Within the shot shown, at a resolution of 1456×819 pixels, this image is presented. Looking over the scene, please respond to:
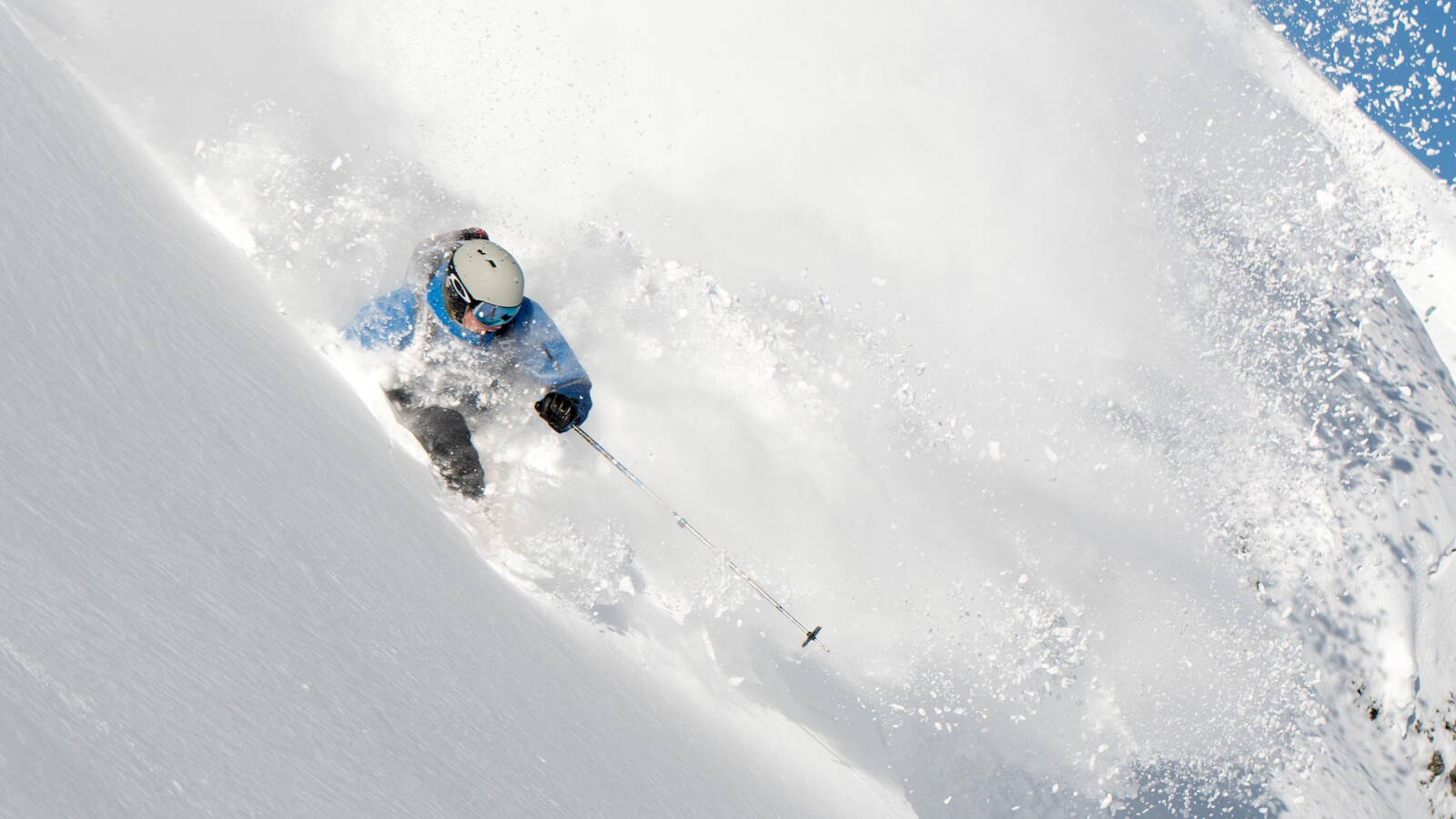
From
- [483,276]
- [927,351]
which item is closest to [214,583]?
[483,276]

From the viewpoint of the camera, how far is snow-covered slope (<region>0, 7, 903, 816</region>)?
1667 millimetres

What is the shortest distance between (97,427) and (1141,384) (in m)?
8.69

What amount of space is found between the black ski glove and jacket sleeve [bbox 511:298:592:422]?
0.51ft

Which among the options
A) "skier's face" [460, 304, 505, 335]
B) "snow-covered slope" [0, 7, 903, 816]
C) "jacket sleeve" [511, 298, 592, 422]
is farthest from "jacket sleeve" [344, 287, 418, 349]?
"snow-covered slope" [0, 7, 903, 816]

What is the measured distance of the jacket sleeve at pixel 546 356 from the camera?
564cm

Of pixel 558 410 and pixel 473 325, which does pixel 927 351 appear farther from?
pixel 473 325

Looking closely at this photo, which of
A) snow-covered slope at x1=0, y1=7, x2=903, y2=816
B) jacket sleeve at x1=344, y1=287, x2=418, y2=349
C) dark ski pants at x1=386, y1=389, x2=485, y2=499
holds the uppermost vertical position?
jacket sleeve at x1=344, y1=287, x2=418, y2=349

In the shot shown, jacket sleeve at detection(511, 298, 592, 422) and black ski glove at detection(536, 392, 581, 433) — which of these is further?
jacket sleeve at detection(511, 298, 592, 422)

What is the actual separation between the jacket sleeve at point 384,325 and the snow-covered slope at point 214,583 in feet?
2.53

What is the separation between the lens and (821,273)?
26.1 ft

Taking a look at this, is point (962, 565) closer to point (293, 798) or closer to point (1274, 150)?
point (293, 798)

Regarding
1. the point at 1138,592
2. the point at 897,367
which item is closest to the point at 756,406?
the point at 897,367

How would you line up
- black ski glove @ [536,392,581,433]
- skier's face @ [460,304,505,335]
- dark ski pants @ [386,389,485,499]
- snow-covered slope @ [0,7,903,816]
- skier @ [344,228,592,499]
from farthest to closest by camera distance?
black ski glove @ [536,392,581,433] → skier's face @ [460,304,505,335] → skier @ [344,228,592,499] → dark ski pants @ [386,389,485,499] → snow-covered slope @ [0,7,903,816]

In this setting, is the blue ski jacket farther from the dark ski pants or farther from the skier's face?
the dark ski pants
